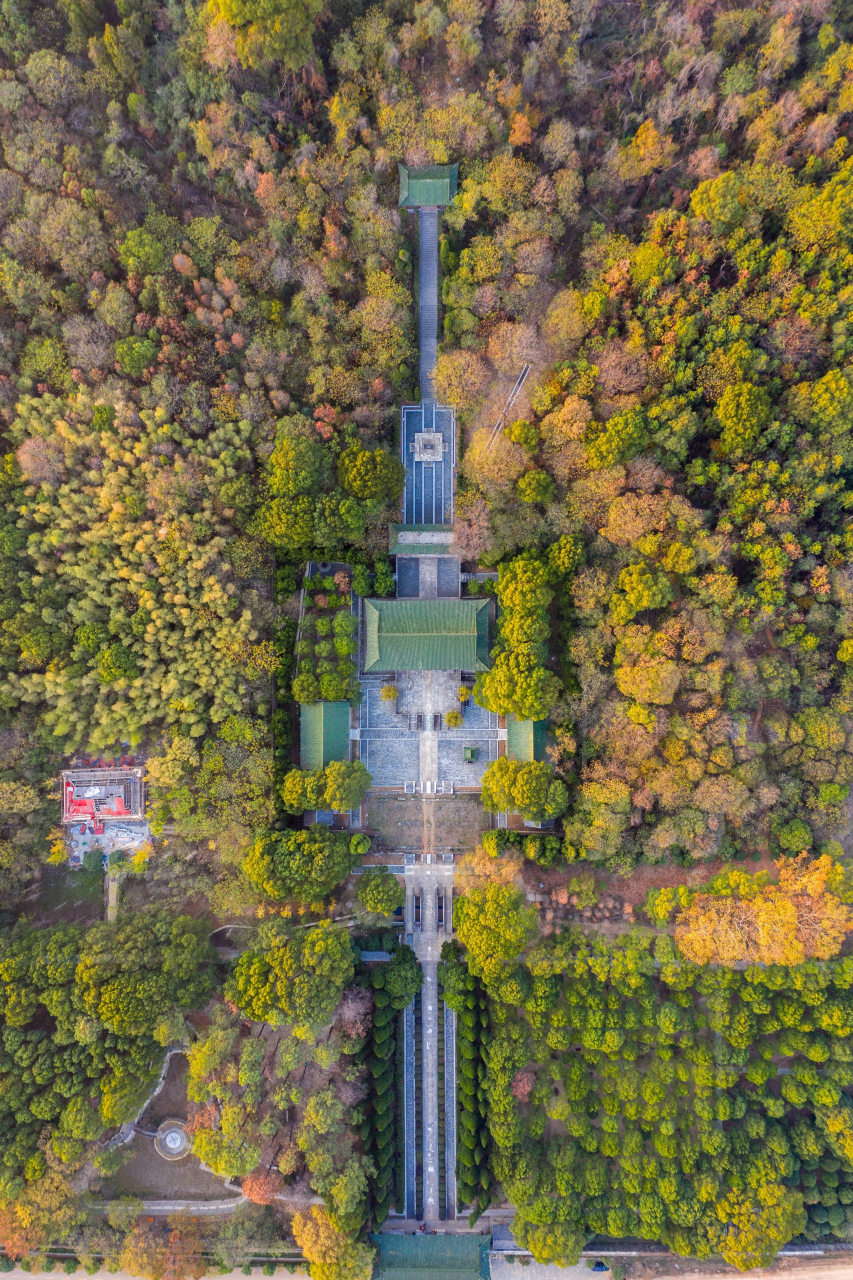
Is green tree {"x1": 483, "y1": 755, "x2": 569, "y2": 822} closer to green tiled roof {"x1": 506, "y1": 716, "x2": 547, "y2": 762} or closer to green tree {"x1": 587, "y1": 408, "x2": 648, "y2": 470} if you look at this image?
green tiled roof {"x1": 506, "y1": 716, "x2": 547, "y2": 762}

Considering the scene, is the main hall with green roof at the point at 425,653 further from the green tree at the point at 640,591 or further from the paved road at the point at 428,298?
the green tree at the point at 640,591

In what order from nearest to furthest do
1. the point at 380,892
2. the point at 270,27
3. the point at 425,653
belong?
the point at 270,27, the point at 380,892, the point at 425,653

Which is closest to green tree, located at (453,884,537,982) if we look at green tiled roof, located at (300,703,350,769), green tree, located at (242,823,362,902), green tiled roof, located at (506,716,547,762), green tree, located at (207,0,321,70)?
green tiled roof, located at (506,716,547,762)

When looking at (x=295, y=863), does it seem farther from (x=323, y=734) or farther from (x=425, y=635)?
(x=425, y=635)

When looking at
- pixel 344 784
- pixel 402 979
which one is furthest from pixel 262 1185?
pixel 344 784

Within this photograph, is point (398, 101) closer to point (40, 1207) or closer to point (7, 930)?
point (7, 930)

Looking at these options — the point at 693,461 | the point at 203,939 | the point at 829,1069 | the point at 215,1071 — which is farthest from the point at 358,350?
the point at 829,1069
